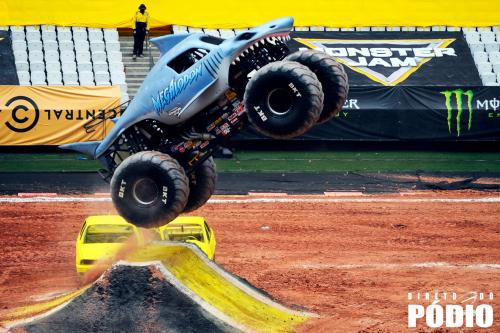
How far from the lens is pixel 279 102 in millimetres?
11844

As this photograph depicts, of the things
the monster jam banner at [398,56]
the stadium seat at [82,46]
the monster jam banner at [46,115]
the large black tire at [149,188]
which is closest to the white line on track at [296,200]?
the monster jam banner at [46,115]

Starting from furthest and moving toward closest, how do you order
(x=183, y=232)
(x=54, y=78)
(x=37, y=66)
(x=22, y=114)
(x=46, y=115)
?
(x=37, y=66) → (x=54, y=78) → (x=46, y=115) → (x=22, y=114) → (x=183, y=232)

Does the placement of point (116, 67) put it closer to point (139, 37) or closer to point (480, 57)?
point (139, 37)

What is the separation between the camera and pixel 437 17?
39062 millimetres

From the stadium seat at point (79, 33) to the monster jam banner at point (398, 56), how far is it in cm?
845

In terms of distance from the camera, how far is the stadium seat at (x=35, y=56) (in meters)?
33.6

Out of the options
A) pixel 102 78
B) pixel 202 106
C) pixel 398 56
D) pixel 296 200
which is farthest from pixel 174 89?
pixel 398 56

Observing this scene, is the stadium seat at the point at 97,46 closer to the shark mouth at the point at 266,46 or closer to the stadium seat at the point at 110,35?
the stadium seat at the point at 110,35

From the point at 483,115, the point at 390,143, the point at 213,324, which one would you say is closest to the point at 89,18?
the point at 390,143

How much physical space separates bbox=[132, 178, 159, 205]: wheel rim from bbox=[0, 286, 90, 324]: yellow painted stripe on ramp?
63.1 inches

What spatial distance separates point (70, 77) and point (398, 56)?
12994mm

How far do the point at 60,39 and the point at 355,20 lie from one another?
12.8 metres

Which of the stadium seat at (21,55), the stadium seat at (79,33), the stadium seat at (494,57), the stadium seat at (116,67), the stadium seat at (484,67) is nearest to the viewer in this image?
the stadium seat at (21,55)

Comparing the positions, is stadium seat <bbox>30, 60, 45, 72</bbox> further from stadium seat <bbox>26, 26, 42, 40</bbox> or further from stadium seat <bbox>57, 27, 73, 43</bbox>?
stadium seat <bbox>57, 27, 73, 43</bbox>
